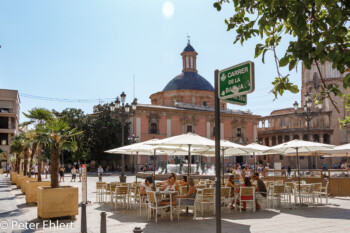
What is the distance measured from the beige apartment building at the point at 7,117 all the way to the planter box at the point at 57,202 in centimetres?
4953

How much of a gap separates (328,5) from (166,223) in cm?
675

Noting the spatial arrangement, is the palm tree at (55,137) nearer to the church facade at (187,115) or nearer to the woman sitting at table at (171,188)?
the woman sitting at table at (171,188)

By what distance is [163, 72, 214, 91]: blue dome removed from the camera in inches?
2039

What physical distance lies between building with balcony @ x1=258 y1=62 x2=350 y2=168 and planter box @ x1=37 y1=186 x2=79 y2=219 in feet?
146

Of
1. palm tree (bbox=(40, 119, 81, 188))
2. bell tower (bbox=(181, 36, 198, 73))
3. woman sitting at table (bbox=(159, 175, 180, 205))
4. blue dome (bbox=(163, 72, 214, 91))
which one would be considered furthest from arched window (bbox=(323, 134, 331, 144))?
palm tree (bbox=(40, 119, 81, 188))

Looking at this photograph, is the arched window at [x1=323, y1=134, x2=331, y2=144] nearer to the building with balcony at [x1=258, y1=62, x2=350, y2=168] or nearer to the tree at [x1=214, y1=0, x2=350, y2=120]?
the building with balcony at [x1=258, y1=62, x2=350, y2=168]

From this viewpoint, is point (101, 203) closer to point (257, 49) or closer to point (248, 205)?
point (248, 205)

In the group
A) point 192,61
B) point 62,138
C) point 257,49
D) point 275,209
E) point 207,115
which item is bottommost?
point 275,209

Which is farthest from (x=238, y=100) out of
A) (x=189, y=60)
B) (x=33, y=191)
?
(x=189, y=60)

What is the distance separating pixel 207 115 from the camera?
167 feet

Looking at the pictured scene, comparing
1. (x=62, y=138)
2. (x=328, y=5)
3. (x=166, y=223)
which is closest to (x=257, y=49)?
(x=328, y=5)

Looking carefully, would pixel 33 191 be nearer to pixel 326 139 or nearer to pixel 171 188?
pixel 171 188

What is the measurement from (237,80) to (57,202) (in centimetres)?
645

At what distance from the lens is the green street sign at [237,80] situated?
146 inches
